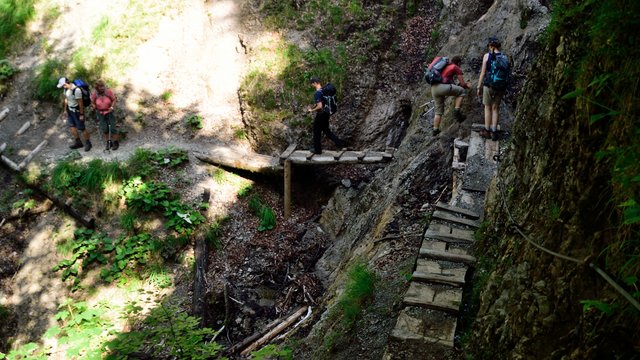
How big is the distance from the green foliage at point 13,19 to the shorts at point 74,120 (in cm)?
490

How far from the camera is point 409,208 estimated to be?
8.70m

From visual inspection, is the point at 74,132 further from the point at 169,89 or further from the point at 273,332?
the point at 273,332

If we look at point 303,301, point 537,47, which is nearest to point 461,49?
point 537,47

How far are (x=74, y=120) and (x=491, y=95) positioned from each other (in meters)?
10.5

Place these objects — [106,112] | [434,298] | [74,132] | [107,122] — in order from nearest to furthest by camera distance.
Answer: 1. [434,298]
2. [106,112]
3. [107,122]
4. [74,132]

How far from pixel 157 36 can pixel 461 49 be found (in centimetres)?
918

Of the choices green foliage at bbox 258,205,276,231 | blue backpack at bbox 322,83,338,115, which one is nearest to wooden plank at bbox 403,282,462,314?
blue backpack at bbox 322,83,338,115

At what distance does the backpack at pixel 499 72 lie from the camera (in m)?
8.45

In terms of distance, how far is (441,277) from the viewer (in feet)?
17.4

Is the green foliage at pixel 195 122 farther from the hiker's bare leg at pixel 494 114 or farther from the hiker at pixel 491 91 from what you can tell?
the hiker's bare leg at pixel 494 114

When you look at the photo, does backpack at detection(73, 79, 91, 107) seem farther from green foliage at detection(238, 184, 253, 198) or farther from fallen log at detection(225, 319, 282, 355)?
fallen log at detection(225, 319, 282, 355)

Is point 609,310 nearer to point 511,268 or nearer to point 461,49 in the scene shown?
point 511,268

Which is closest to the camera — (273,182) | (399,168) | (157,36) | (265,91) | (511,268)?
(511,268)

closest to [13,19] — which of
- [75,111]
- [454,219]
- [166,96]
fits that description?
[75,111]
